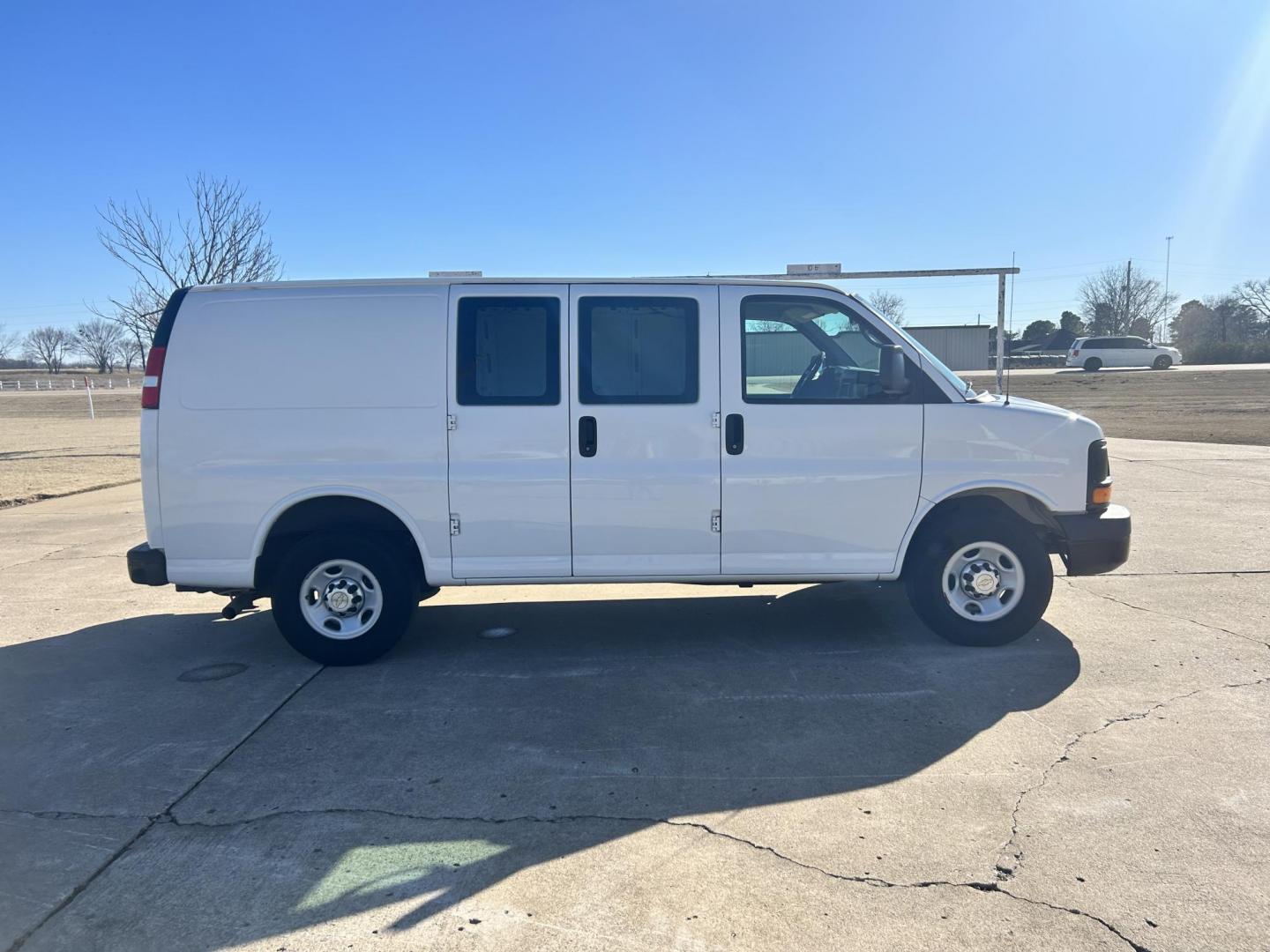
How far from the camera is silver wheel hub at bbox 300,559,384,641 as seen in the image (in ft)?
16.7

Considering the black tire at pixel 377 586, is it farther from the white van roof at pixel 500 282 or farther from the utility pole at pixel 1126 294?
the utility pole at pixel 1126 294

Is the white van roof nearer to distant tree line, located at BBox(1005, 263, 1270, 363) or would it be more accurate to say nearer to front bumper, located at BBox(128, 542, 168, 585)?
front bumper, located at BBox(128, 542, 168, 585)

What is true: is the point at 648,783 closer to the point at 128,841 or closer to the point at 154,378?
the point at 128,841

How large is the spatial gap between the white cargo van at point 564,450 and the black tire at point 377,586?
0.01 m

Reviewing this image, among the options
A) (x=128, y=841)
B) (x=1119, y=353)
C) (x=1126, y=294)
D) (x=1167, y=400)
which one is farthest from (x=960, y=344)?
(x=1126, y=294)

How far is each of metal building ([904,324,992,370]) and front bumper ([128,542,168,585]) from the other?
23.7 ft

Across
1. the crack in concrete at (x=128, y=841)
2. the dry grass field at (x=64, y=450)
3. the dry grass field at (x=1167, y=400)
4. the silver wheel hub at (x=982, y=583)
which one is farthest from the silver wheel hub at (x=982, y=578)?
the dry grass field at (x=1167, y=400)

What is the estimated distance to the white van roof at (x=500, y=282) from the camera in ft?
16.6

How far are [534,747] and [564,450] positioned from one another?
1714 mm

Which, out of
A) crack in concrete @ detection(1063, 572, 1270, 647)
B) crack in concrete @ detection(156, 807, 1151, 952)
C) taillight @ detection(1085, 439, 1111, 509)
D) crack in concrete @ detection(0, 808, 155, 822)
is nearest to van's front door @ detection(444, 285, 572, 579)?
crack in concrete @ detection(156, 807, 1151, 952)

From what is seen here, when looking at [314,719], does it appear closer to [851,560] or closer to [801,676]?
[801,676]

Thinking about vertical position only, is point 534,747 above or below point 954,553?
below

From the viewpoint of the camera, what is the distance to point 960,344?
9.86 meters

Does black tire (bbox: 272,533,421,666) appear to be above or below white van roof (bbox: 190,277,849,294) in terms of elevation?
below
